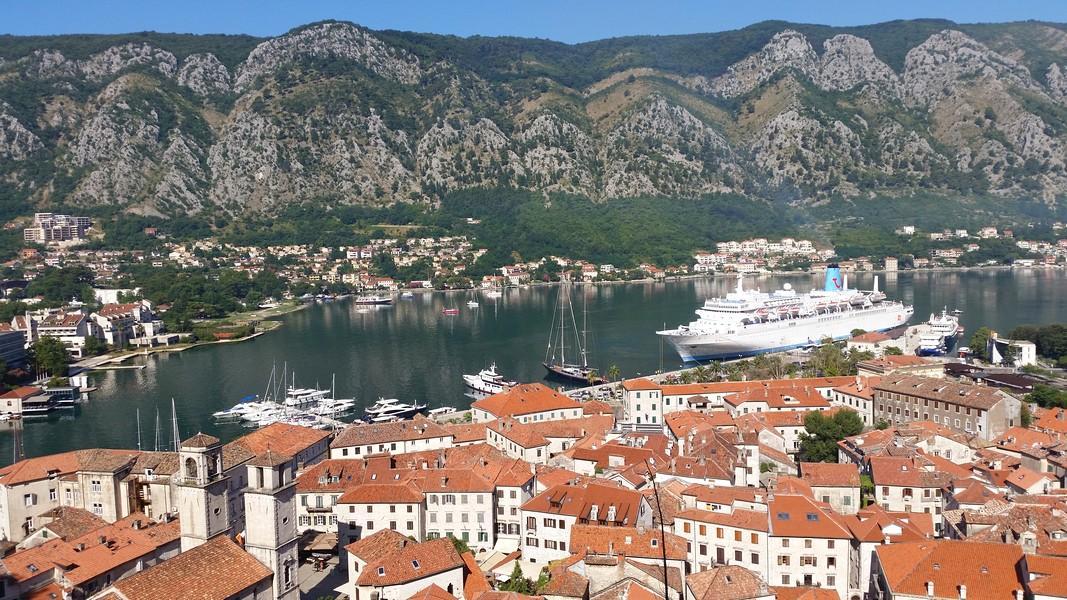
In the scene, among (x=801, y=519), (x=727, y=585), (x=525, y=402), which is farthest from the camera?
(x=525, y=402)

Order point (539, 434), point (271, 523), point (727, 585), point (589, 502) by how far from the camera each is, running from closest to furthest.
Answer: point (727, 585), point (271, 523), point (589, 502), point (539, 434)

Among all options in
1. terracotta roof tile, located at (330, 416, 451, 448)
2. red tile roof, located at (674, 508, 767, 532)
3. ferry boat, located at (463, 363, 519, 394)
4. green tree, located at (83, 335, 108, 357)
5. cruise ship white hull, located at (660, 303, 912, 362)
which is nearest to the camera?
red tile roof, located at (674, 508, 767, 532)

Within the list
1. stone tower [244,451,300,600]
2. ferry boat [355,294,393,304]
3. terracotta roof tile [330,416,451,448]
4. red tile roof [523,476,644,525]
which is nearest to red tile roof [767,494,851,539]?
red tile roof [523,476,644,525]

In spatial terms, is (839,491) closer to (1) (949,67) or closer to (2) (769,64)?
(1) (949,67)

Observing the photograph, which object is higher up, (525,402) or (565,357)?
(525,402)

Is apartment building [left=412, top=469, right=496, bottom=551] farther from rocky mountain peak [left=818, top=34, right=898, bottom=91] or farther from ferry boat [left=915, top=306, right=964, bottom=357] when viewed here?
rocky mountain peak [left=818, top=34, right=898, bottom=91]

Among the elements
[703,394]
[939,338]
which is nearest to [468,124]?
[939,338]
